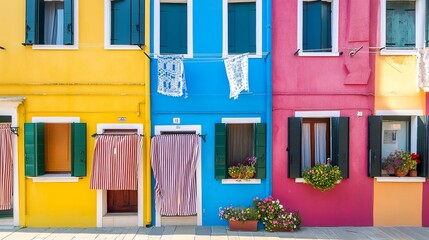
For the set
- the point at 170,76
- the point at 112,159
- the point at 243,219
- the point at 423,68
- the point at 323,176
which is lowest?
the point at 243,219

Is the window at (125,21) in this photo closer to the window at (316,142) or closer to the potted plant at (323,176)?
the window at (316,142)

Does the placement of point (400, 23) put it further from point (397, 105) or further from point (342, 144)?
point (342, 144)

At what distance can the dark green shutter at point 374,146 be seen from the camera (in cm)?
820

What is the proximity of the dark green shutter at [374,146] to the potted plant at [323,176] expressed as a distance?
2.79ft

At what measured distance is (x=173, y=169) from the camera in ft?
26.8

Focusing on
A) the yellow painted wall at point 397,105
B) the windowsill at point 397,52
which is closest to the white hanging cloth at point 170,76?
the yellow painted wall at point 397,105

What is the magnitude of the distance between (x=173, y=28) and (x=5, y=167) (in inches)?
211

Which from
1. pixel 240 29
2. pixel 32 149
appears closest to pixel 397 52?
pixel 240 29

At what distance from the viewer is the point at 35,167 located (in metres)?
8.06

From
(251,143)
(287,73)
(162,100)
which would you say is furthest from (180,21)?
(251,143)

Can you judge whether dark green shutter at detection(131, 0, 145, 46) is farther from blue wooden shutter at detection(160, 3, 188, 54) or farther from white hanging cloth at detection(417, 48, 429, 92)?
white hanging cloth at detection(417, 48, 429, 92)

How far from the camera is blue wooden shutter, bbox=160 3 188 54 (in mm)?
8531

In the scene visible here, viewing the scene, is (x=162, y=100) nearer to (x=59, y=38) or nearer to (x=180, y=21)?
(x=180, y=21)

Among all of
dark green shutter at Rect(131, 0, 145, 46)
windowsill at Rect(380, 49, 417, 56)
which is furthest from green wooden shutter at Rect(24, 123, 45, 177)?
windowsill at Rect(380, 49, 417, 56)
